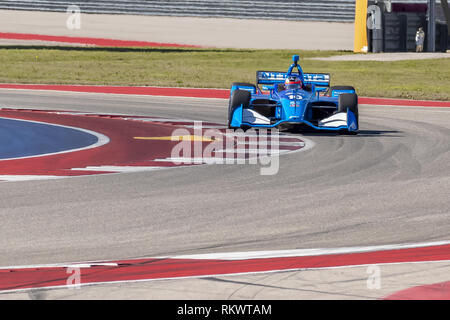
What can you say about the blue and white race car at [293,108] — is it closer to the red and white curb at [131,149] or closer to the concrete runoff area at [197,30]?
the red and white curb at [131,149]

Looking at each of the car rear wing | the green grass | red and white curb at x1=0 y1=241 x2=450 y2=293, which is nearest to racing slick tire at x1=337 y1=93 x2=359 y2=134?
the car rear wing

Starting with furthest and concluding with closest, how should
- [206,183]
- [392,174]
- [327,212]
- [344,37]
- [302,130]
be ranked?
[344,37]
[302,130]
[392,174]
[206,183]
[327,212]

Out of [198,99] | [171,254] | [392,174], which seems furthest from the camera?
[198,99]

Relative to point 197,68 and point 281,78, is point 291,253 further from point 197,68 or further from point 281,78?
point 197,68

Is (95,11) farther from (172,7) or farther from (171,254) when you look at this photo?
(171,254)

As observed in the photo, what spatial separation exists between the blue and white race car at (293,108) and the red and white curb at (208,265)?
324 inches

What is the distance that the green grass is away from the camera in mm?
30109

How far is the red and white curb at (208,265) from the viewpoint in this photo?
6.38 metres

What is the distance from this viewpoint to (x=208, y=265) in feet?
22.5

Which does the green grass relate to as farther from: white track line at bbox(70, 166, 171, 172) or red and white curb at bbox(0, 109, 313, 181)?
white track line at bbox(70, 166, 171, 172)

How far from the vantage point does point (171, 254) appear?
7.20m

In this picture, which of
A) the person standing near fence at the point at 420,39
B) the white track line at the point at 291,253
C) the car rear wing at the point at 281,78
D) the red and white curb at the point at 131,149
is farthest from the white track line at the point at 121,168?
the person standing near fence at the point at 420,39

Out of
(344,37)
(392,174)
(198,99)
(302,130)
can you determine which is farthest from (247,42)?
(392,174)

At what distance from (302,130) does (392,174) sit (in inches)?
204
